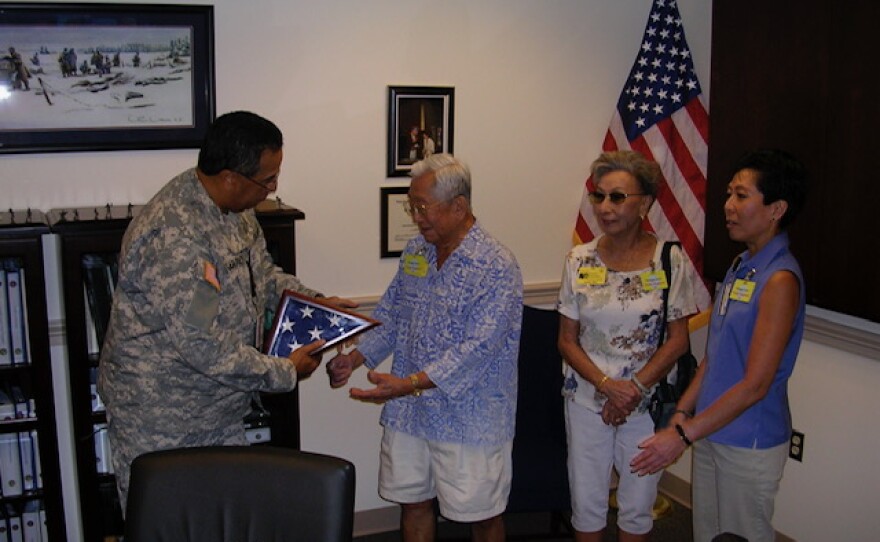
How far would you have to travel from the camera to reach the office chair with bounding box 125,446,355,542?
209 cm

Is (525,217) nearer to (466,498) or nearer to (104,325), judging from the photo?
(466,498)

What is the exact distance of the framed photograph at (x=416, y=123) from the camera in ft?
12.6

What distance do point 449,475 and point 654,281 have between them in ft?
2.98

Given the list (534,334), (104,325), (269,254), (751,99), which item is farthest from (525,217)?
(104,325)

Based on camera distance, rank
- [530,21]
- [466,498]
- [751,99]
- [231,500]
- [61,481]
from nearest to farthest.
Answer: [231,500] → [466,498] → [61,481] → [751,99] → [530,21]

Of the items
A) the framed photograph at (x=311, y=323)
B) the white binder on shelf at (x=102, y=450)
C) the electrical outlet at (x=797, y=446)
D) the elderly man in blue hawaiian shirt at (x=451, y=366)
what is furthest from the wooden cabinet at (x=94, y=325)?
the electrical outlet at (x=797, y=446)

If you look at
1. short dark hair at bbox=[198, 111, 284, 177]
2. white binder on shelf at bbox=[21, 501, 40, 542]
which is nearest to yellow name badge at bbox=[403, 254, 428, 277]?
short dark hair at bbox=[198, 111, 284, 177]

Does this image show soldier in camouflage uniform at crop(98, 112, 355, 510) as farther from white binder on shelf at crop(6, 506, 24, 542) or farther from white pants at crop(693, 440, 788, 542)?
white pants at crop(693, 440, 788, 542)

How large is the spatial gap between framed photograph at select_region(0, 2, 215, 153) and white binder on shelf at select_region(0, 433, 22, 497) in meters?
1.00

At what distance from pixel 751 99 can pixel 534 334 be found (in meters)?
1.25

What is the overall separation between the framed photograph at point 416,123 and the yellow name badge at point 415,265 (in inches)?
31.4

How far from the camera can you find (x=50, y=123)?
335 cm

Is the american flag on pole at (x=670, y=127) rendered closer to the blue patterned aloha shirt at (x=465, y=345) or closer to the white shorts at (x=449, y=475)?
the blue patterned aloha shirt at (x=465, y=345)

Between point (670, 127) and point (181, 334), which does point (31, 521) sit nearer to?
point (181, 334)
